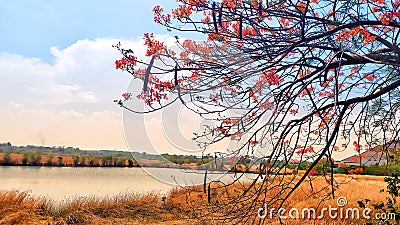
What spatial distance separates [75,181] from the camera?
10219 millimetres

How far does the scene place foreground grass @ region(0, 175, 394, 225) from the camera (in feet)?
20.0

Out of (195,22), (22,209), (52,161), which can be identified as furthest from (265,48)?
(52,161)

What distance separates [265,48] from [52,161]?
1221 centimetres

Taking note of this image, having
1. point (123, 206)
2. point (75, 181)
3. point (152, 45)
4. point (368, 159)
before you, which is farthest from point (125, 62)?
point (75, 181)

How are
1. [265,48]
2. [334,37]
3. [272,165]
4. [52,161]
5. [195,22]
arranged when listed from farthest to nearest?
[52,161] < [334,37] < [195,22] < [265,48] < [272,165]

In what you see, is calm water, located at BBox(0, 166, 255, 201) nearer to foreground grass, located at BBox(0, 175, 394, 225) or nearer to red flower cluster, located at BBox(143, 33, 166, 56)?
foreground grass, located at BBox(0, 175, 394, 225)

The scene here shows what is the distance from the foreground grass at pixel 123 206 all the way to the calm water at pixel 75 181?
0.49 metres

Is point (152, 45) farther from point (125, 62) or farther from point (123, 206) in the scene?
point (123, 206)

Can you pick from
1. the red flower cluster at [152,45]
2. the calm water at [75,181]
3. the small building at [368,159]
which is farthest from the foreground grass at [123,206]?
the red flower cluster at [152,45]

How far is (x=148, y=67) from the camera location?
234cm

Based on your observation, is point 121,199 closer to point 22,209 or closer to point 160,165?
point 22,209

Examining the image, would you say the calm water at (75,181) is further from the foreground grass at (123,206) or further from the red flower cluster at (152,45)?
the red flower cluster at (152,45)

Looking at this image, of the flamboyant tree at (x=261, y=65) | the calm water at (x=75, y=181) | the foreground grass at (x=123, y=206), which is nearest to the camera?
the flamboyant tree at (x=261, y=65)

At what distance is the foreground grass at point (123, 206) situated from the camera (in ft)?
20.0
